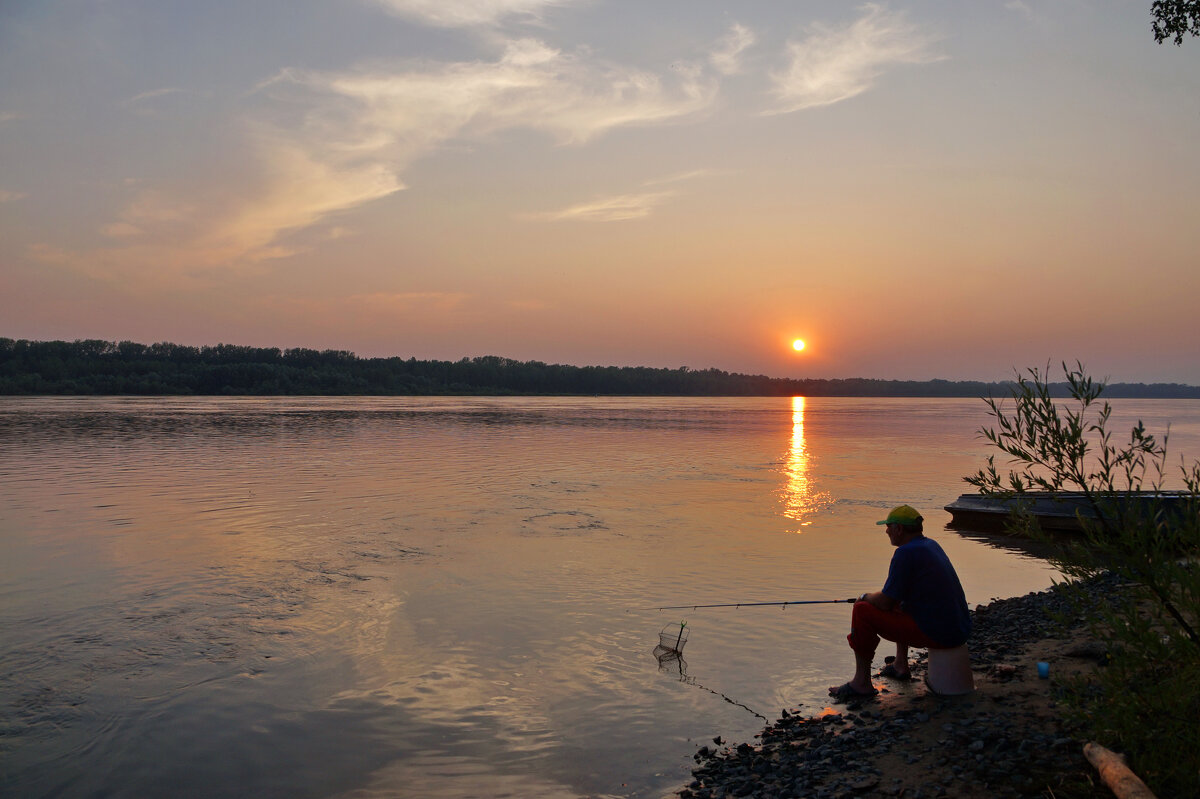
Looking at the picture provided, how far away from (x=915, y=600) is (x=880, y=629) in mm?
570

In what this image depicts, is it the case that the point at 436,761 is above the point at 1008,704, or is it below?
below

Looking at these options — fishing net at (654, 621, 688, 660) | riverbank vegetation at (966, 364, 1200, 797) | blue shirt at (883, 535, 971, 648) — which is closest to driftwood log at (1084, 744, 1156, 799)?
riverbank vegetation at (966, 364, 1200, 797)

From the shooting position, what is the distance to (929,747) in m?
7.01

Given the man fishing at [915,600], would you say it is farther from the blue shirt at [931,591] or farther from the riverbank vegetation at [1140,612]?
the riverbank vegetation at [1140,612]

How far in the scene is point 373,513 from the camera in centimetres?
2323

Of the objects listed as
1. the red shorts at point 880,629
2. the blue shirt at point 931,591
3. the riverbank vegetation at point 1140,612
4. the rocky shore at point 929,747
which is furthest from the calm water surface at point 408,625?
the riverbank vegetation at point 1140,612

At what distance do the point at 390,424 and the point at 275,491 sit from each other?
4325 cm

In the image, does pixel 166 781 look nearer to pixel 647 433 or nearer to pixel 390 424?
pixel 647 433

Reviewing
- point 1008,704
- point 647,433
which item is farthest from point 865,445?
point 1008,704

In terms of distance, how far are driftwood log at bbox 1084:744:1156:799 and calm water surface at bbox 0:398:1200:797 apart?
10.8 feet

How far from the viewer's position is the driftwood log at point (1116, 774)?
515 cm

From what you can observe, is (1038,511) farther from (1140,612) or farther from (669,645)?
(1140,612)

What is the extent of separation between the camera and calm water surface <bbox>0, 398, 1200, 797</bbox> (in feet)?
25.9

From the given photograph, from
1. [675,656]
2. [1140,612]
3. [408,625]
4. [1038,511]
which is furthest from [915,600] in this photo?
[1038,511]
